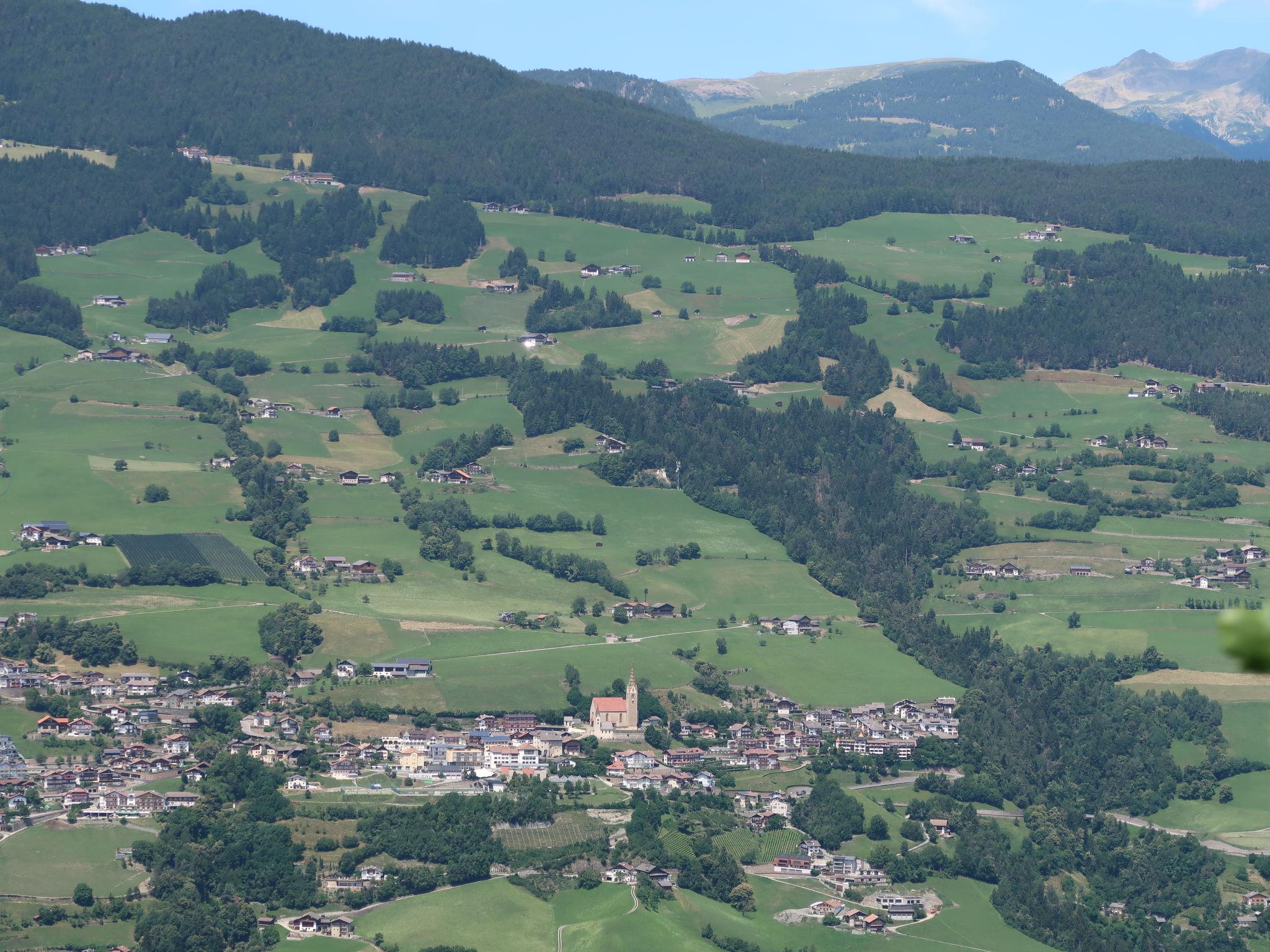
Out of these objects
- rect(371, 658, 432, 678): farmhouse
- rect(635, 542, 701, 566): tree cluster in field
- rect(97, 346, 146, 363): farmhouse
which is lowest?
rect(371, 658, 432, 678): farmhouse

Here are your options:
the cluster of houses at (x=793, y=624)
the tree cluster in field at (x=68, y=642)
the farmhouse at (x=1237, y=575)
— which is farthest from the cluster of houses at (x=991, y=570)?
the tree cluster in field at (x=68, y=642)

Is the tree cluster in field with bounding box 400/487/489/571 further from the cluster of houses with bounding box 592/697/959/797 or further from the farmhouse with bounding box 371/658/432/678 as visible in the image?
the cluster of houses with bounding box 592/697/959/797

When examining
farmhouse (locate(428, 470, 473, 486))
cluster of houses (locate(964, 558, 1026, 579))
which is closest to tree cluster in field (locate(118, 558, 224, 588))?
farmhouse (locate(428, 470, 473, 486))

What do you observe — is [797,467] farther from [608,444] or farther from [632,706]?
[632,706]

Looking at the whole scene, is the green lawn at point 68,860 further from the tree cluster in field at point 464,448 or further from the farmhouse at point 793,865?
the tree cluster in field at point 464,448

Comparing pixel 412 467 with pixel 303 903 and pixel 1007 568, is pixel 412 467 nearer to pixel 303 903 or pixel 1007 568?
pixel 1007 568

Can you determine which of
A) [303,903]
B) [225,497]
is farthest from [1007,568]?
[303,903]

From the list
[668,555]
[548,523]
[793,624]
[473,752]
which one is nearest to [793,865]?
[473,752]
